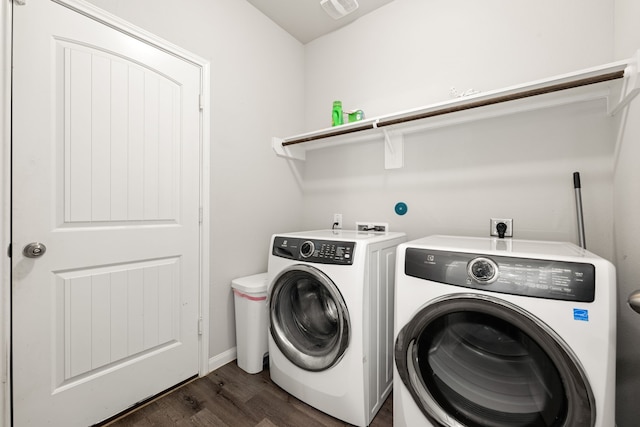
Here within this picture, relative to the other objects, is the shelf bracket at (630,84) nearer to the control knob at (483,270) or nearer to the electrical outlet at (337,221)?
the control knob at (483,270)

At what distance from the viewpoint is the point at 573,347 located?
85 centimetres

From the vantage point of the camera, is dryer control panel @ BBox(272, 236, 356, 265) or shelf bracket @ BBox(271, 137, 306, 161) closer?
dryer control panel @ BBox(272, 236, 356, 265)

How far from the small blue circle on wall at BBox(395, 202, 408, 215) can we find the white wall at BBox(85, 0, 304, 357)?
93 cm

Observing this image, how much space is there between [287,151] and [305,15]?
3.52 ft

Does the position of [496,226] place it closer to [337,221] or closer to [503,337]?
[503,337]

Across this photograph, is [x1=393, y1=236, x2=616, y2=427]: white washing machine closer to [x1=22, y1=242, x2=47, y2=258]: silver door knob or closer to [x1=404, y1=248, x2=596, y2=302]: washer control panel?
[x1=404, y1=248, x2=596, y2=302]: washer control panel

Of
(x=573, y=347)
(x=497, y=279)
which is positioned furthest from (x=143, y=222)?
(x=573, y=347)

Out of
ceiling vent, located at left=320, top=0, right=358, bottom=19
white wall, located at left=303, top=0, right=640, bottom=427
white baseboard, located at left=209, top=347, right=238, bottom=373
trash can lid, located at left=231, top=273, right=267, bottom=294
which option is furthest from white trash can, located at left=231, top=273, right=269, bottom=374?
ceiling vent, located at left=320, top=0, right=358, bottom=19

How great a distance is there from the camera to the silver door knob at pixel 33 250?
3.80 ft

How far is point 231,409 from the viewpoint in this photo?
1.47m

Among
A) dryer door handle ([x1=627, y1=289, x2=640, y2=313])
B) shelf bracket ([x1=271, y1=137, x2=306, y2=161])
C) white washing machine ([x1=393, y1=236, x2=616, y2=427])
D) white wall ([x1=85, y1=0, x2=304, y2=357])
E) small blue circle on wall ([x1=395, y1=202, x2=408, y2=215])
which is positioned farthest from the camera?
shelf bracket ([x1=271, y1=137, x2=306, y2=161])

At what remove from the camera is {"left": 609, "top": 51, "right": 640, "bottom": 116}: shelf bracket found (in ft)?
3.39

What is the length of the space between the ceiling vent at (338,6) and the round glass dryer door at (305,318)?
66.6 inches

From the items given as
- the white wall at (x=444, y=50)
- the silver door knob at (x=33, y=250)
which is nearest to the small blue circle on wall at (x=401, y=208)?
the white wall at (x=444, y=50)
